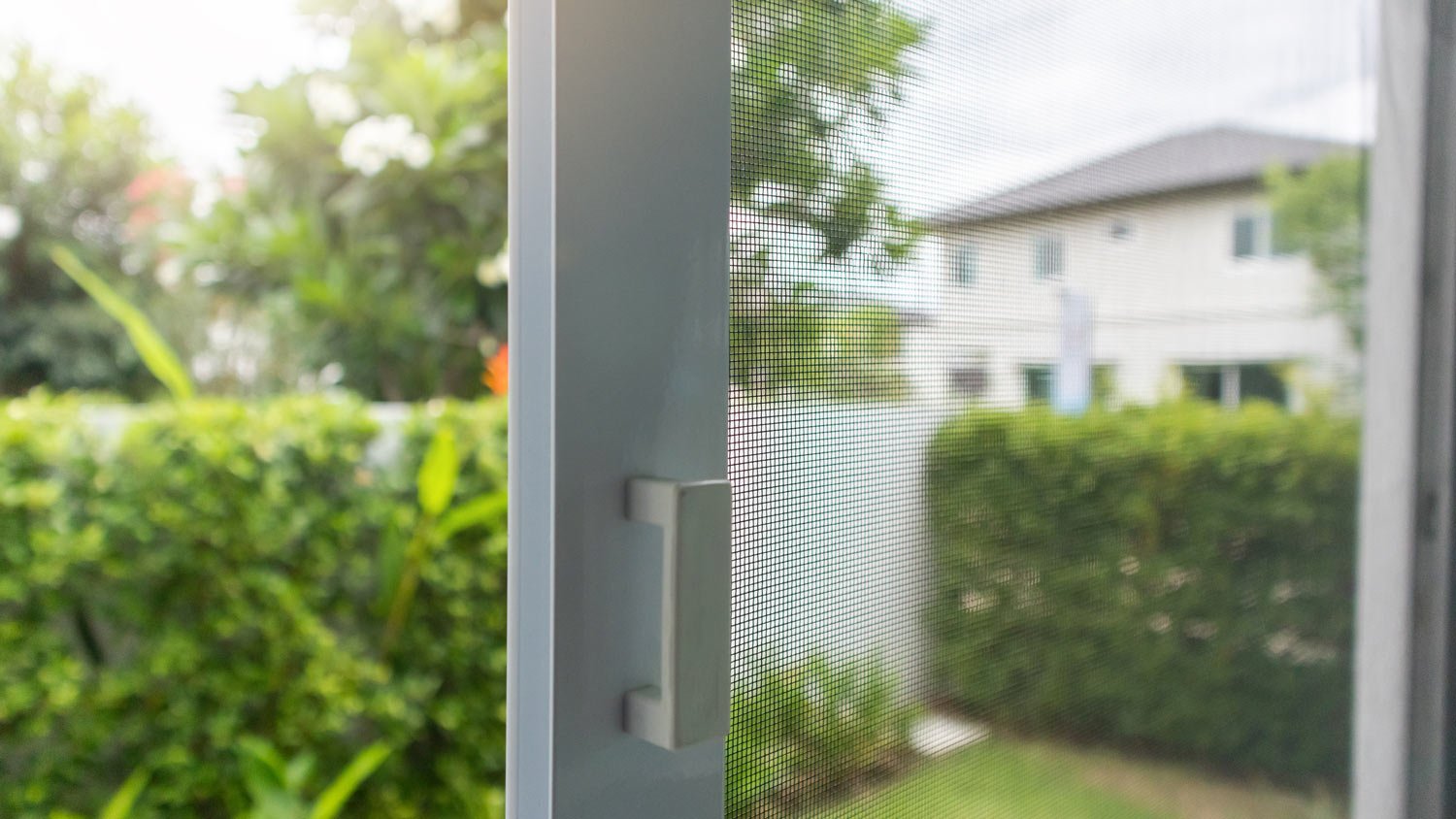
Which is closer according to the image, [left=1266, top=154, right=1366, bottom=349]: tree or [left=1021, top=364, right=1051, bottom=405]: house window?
[left=1021, top=364, right=1051, bottom=405]: house window

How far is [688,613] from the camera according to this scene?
0.51 m

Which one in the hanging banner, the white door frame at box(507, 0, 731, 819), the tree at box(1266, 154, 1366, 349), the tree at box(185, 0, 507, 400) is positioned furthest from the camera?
the tree at box(185, 0, 507, 400)

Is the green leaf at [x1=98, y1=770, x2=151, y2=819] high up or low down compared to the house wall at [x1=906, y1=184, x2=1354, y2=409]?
down

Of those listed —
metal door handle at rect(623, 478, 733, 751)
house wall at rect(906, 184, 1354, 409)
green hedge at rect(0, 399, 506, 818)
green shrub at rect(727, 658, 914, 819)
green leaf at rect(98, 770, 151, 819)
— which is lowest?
green leaf at rect(98, 770, 151, 819)

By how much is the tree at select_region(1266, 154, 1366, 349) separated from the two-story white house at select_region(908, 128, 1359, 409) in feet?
0.05

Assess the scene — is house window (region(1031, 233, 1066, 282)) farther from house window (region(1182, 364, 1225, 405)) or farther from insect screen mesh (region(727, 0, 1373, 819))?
house window (region(1182, 364, 1225, 405))

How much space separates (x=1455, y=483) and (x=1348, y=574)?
153mm

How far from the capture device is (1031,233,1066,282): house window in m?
0.76

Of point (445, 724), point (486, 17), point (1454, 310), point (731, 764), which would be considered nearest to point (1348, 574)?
point (1454, 310)

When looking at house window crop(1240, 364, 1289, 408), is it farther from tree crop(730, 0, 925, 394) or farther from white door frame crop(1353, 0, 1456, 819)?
tree crop(730, 0, 925, 394)

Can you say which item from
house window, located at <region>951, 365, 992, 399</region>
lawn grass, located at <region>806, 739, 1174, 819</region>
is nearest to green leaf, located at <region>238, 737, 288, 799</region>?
lawn grass, located at <region>806, 739, 1174, 819</region>

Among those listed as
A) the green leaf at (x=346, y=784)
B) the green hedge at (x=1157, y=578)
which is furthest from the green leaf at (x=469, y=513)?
the green hedge at (x=1157, y=578)

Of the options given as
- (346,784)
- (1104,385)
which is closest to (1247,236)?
(1104,385)

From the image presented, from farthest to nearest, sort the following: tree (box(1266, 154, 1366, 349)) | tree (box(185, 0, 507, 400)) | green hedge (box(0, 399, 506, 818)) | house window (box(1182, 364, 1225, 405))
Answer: tree (box(185, 0, 507, 400)), green hedge (box(0, 399, 506, 818)), tree (box(1266, 154, 1366, 349)), house window (box(1182, 364, 1225, 405))
